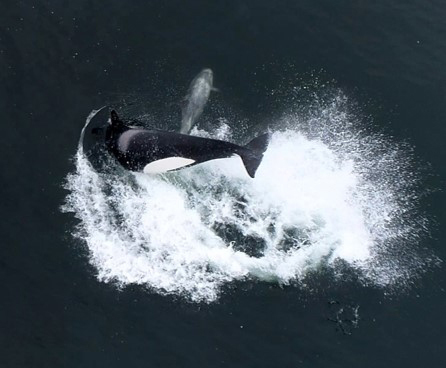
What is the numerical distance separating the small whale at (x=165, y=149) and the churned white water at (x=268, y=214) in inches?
45.8

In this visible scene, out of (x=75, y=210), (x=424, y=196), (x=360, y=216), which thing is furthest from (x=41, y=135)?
(x=424, y=196)

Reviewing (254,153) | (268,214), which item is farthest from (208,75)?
(268,214)

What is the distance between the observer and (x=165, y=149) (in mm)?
30016

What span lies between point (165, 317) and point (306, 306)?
667cm

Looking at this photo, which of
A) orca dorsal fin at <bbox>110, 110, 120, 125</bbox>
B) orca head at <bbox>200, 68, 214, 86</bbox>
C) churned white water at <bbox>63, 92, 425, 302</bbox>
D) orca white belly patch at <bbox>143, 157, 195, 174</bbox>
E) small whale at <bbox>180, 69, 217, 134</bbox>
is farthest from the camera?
orca head at <bbox>200, 68, 214, 86</bbox>

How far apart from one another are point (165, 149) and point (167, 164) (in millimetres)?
810

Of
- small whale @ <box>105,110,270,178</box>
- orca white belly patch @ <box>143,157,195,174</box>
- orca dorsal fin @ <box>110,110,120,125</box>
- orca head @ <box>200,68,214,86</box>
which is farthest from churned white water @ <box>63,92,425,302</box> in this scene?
orca head @ <box>200,68,214,86</box>

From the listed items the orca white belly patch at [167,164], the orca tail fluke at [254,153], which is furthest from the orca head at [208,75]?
the orca white belly patch at [167,164]

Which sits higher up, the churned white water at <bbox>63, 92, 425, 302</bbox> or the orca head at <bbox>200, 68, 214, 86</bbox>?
the orca head at <bbox>200, 68, 214, 86</bbox>

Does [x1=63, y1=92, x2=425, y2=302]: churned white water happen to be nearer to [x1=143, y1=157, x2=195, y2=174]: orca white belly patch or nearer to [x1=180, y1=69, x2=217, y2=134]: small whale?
[x1=180, y1=69, x2=217, y2=134]: small whale

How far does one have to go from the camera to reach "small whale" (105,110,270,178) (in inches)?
1179

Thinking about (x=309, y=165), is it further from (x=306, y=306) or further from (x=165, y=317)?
(x=165, y=317)

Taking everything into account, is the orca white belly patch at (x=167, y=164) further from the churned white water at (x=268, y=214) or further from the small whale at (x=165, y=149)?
the churned white water at (x=268, y=214)

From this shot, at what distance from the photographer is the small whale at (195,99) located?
32.3 m
